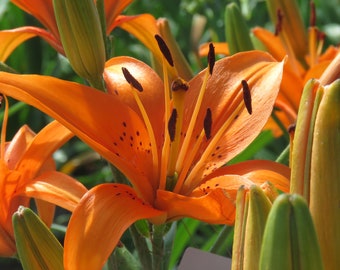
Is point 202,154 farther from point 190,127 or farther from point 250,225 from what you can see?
point 250,225

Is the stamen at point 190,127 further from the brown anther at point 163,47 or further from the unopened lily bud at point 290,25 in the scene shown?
the unopened lily bud at point 290,25

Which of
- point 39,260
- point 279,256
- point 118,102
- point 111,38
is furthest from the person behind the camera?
point 111,38

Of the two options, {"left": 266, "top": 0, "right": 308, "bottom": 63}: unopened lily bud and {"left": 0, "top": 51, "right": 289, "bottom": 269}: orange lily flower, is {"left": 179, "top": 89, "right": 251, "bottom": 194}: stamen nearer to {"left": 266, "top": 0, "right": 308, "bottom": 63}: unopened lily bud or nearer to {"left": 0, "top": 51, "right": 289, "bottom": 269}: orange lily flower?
{"left": 0, "top": 51, "right": 289, "bottom": 269}: orange lily flower

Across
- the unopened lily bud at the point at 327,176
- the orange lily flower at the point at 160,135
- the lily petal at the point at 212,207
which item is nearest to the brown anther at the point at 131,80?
the orange lily flower at the point at 160,135

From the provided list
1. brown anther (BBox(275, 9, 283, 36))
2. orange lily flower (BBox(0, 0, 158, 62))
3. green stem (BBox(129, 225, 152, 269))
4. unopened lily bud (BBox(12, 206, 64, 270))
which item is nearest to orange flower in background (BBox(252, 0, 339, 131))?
brown anther (BBox(275, 9, 283, 36))

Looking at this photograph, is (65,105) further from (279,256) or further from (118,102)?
(279,256)

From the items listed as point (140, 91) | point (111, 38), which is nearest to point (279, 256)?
point (140, 91)
